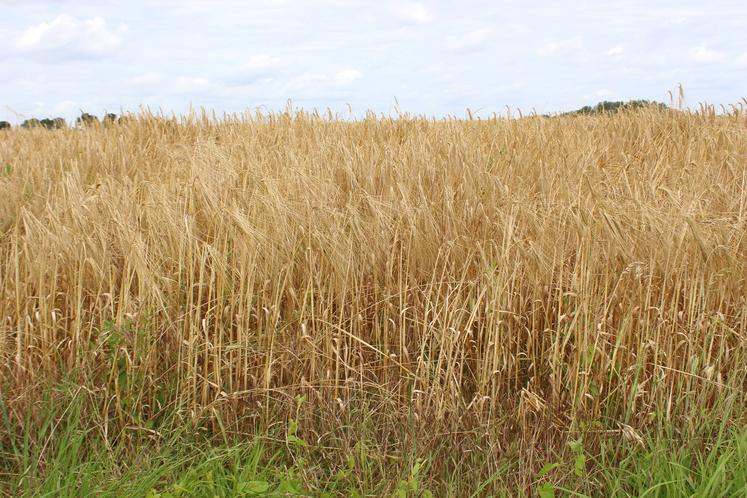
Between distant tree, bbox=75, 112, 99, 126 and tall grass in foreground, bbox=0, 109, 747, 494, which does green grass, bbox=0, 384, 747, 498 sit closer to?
tall grass in foreground, bbox=0, 109, 747, 494

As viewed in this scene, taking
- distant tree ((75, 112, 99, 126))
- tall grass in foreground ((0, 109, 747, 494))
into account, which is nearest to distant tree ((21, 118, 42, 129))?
distant tree ((75, 112, 99, 126))

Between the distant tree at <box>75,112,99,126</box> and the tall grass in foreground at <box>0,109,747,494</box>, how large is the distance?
4109mm

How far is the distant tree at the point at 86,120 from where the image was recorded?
6.61m

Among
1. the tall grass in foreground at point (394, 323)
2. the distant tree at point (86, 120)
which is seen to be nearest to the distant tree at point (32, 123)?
the distant tree at point (86, 120)

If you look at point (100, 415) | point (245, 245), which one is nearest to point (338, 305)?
point (245, 245)

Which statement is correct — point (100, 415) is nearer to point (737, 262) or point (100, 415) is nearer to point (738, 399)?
point (738, 399)

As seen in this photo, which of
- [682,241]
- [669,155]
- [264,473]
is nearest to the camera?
[264,473]

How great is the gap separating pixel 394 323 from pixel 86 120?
549cm

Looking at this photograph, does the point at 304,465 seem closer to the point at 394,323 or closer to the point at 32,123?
the point at 394,323

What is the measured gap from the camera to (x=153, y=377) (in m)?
2.32

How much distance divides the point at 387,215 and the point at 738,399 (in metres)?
1.38

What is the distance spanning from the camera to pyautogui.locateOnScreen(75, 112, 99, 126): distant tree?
6.61m

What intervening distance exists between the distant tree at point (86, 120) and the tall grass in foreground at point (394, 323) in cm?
411

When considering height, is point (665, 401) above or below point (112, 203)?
below
